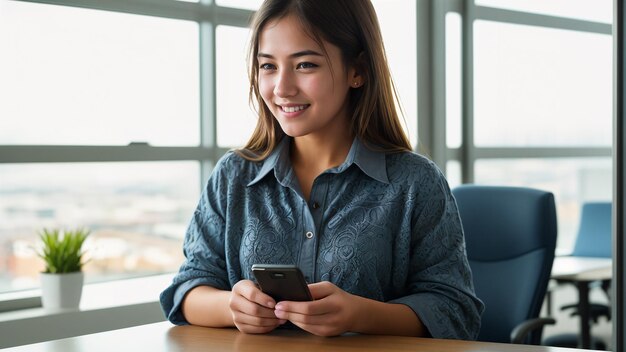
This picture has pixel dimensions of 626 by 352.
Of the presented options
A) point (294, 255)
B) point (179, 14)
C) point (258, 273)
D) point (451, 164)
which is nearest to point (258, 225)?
point (294, 255)

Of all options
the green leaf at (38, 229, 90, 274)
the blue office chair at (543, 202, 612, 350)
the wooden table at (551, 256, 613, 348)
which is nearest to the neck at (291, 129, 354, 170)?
the green leaf at (38, 229, 90, 274)

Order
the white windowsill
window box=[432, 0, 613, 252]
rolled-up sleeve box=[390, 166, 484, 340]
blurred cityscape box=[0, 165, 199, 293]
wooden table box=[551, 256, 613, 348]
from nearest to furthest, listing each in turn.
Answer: rolled-up sleeve box=[390, 166, 484, 340], the white windowsill, blurred cityscape box=[0, 165, 199, 293], wooden table box=[551, 256, 613, 348], window box=[432, 0, 613, 252]

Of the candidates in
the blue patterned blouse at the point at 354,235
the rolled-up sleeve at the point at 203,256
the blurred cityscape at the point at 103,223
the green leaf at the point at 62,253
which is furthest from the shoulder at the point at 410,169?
the blurred cityscape at the point at 103,223

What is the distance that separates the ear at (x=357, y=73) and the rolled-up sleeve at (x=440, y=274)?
0.29 m

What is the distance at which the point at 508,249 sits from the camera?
2.86m

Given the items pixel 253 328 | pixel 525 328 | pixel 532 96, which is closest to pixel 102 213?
pixel 525 328

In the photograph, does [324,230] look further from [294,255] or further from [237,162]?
[237,162]

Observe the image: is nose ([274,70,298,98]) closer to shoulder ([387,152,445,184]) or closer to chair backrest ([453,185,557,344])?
shoulder ([387,152,445,184])

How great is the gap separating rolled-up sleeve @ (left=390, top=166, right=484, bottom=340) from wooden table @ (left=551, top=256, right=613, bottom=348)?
214cm

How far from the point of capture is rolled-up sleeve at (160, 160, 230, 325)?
6.19 ft

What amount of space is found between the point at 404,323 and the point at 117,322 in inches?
78.7

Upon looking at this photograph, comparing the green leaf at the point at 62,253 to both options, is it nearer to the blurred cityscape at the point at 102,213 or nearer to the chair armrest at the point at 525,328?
the blurred cityscape at the point at 102,213

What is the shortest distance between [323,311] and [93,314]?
1.96 m

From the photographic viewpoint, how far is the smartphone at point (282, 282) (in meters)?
1.53
